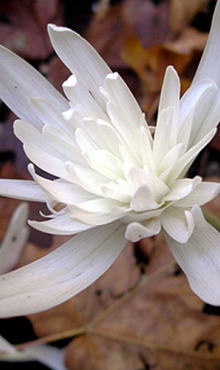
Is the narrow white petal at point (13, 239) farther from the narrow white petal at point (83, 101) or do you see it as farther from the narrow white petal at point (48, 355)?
the narrow white petal at point (83, 101)

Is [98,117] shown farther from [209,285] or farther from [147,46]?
[147,46]

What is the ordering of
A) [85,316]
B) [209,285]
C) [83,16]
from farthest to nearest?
[83,16] → [85,316] → [209,285]

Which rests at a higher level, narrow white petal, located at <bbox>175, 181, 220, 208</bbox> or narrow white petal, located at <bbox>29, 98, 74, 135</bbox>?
narrow white petal, located at <bbox>29, 98, 74, 135</bbox>

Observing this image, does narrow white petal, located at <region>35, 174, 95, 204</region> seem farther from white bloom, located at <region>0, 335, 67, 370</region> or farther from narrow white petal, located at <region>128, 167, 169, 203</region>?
white bloom, located at <region>0, 335, 67, 370</region>

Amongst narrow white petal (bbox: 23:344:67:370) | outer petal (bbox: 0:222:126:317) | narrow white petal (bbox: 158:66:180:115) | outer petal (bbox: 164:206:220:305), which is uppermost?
narrow white petal (bbox: 158:66:180:115)

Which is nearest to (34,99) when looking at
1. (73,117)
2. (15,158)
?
(73,117)

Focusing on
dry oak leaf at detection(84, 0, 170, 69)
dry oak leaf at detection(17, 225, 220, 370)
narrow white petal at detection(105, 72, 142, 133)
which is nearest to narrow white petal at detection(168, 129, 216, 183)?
narrow white petal at detection(105, 72, 142, 133)

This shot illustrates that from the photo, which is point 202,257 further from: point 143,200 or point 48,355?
point 48,355

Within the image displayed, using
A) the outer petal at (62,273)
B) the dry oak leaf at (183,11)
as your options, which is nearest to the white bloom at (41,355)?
the outer petal at (62,273)

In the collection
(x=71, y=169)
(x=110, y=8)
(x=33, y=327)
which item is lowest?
(x=33, y=327)
